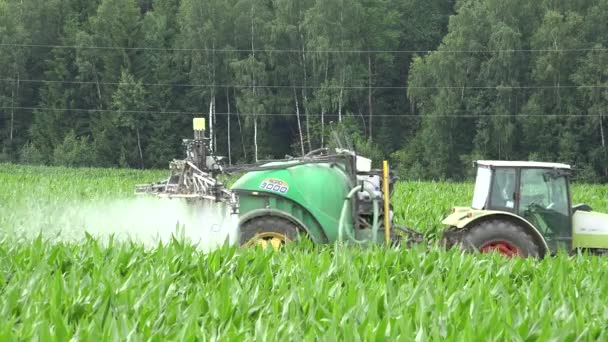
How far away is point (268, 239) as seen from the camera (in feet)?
33.6

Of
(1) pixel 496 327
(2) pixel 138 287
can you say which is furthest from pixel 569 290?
(2) pixel 138 287

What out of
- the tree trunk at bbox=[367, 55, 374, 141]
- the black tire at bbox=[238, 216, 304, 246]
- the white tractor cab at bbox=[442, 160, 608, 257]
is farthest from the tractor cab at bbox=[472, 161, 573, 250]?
the tree trunk at bbox=[367, 55, 374, 141]

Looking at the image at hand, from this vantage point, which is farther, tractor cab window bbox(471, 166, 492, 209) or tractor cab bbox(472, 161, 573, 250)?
tractor cab window bbox(471, 166, 492, 209)

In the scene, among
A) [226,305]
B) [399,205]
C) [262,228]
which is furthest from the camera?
[399,205]

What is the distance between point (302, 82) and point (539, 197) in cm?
4260

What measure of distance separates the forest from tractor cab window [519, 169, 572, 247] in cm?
3379

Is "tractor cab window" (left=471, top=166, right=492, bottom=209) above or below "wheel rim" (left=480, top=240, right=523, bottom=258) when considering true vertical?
above

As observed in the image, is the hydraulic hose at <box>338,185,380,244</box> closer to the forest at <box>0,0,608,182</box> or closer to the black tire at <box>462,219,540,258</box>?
the black tire at <box>462,219,540,258</box>

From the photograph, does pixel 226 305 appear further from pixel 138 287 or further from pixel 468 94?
pixel 468 94

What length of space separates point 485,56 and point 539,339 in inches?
1742

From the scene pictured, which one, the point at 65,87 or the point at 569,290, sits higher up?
the point at 65,87

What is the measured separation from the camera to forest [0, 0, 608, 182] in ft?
152

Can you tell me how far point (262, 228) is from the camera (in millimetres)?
10227

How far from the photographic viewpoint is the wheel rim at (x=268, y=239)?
1003 cm
